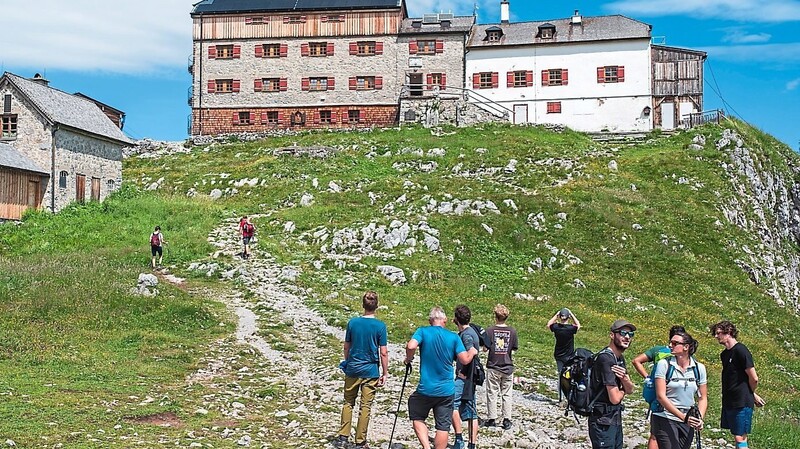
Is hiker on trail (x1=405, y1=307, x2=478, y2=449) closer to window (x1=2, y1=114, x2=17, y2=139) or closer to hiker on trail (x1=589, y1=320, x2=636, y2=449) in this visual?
hiker on trail (x1=589, y1=320, x2=636, y2=449)

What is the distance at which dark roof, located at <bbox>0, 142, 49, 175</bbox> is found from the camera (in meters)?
37.5

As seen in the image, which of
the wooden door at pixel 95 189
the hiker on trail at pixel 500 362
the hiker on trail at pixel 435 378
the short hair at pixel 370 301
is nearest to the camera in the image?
the hiker on trail at pixel 435 378

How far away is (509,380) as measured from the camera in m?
13.6

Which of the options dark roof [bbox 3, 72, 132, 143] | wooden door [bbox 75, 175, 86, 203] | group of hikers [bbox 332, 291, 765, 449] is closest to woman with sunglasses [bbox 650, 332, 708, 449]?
group of hikers [bbox 332, 291, 765, 449]

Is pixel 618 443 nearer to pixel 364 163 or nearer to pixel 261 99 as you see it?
pixel 364 163

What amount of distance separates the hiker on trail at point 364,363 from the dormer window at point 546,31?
169ft

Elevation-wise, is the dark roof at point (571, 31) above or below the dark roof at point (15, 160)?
above

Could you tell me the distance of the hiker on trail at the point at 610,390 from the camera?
9.61m

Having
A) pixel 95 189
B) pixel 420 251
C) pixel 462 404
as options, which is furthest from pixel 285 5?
pixel 462 404

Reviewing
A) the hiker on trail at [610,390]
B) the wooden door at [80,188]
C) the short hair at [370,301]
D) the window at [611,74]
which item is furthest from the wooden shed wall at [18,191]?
the window at [611,74]

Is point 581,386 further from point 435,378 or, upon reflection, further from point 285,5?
point 285,5

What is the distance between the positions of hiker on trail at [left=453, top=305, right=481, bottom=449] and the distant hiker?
3.50 metres

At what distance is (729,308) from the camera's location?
98.7ft

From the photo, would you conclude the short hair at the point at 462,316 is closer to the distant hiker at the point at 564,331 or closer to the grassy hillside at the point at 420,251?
the distant hiker at the point at 564,331
